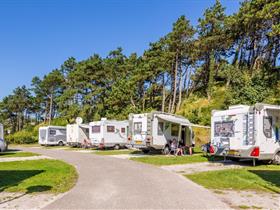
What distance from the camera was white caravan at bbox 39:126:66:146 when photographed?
3328cm

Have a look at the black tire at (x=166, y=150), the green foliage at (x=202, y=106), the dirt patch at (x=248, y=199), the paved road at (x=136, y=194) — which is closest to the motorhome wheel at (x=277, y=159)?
the paved road at (x=136, y=194)

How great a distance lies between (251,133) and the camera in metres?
13.0

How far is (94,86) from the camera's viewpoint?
145 ft

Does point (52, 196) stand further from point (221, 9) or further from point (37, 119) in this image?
point (37, 119)

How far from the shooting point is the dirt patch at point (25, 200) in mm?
6324

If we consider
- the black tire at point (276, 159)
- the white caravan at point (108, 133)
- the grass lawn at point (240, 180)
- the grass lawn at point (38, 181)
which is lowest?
the grass lawn at point (38, 181)

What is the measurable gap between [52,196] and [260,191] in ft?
17.6

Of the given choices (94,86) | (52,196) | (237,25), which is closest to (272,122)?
(52,196)

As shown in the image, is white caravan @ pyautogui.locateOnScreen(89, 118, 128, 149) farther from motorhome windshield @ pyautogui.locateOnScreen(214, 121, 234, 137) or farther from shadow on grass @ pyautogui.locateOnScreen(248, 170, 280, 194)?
shadow on grass @ pyautogui.locateOnScreen(248, 170, 280, 194)

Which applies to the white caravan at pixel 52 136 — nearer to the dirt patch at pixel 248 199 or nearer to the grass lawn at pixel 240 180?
the grass lawn at pixel 240 180

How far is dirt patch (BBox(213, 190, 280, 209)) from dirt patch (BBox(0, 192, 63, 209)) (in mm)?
4003

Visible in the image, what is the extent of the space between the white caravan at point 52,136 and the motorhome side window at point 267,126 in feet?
83.3

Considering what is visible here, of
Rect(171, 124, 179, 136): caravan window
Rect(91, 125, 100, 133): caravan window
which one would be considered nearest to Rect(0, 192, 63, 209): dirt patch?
Rect(171, 124, 179, 136): caravan window

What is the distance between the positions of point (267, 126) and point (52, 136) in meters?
25.4
